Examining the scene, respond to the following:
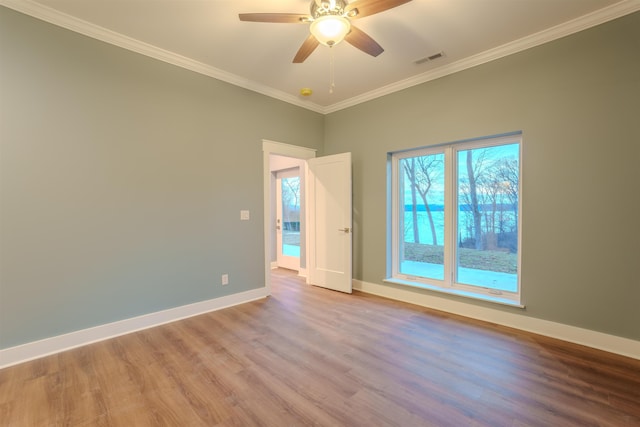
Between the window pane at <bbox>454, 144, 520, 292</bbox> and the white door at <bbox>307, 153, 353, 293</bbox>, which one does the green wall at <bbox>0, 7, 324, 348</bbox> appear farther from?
the window pane at <bbox>454, 144, 520, 292</bbox>

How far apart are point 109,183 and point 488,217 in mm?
4031

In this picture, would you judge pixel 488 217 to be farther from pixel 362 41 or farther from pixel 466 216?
pixel 362 41

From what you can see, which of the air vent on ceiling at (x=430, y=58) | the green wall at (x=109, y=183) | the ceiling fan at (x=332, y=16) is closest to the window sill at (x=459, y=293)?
the green wall at (x=109, y=183)

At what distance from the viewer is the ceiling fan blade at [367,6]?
1.91m

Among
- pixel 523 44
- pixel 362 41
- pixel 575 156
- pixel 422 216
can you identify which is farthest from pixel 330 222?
pixel 523 44

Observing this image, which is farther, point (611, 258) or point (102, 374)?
point (611, 258)

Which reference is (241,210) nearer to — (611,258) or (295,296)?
(295,296)

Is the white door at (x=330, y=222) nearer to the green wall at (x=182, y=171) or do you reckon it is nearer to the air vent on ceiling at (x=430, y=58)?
the green wall at (x=182, y=171)

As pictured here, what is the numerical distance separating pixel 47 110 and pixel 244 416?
2.95 meters

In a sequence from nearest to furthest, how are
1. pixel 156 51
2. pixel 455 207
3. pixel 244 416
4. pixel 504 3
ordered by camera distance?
pixel 244 416, pixel 504 3, pixel 156 51, pixel 455 207

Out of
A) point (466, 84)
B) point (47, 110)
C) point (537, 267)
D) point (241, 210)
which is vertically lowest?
point (537, 267)

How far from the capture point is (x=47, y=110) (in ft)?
8.13

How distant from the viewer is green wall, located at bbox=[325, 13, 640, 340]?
241 centimetres

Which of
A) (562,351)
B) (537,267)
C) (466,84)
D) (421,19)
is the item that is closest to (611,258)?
(537,267)
